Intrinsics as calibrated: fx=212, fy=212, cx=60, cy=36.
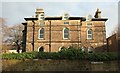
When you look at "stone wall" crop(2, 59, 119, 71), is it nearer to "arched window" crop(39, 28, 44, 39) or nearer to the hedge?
the hedge

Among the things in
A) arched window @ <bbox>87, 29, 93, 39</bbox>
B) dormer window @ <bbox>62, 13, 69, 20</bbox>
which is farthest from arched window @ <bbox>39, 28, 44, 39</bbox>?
arched window @ <bbox>87, 29, 93, 39</bbox>

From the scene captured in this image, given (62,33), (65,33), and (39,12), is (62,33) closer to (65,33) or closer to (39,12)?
(65,33)

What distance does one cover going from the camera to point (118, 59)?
24.7 meters

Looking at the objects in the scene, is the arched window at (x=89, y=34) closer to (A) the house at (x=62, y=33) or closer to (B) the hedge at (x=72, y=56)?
(A) the house at (x=62, y=33)

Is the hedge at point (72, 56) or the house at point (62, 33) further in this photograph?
the house at point (62, 33)

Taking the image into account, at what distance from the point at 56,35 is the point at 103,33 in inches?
323

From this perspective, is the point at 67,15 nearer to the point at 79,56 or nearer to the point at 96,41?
the point at 96,41

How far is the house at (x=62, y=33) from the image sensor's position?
36.5 m

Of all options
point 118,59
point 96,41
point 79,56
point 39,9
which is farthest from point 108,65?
point 39,9

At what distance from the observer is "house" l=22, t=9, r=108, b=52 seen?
36.5 metres

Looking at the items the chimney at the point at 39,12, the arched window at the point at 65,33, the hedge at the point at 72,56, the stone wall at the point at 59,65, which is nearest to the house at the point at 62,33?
the arched window at the point at 65,33

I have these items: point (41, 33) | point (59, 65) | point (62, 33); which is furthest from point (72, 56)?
point (41, 33)

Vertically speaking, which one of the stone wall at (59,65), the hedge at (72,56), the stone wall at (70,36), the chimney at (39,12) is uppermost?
the chimney at (39,12)

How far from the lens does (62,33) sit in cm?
3666
